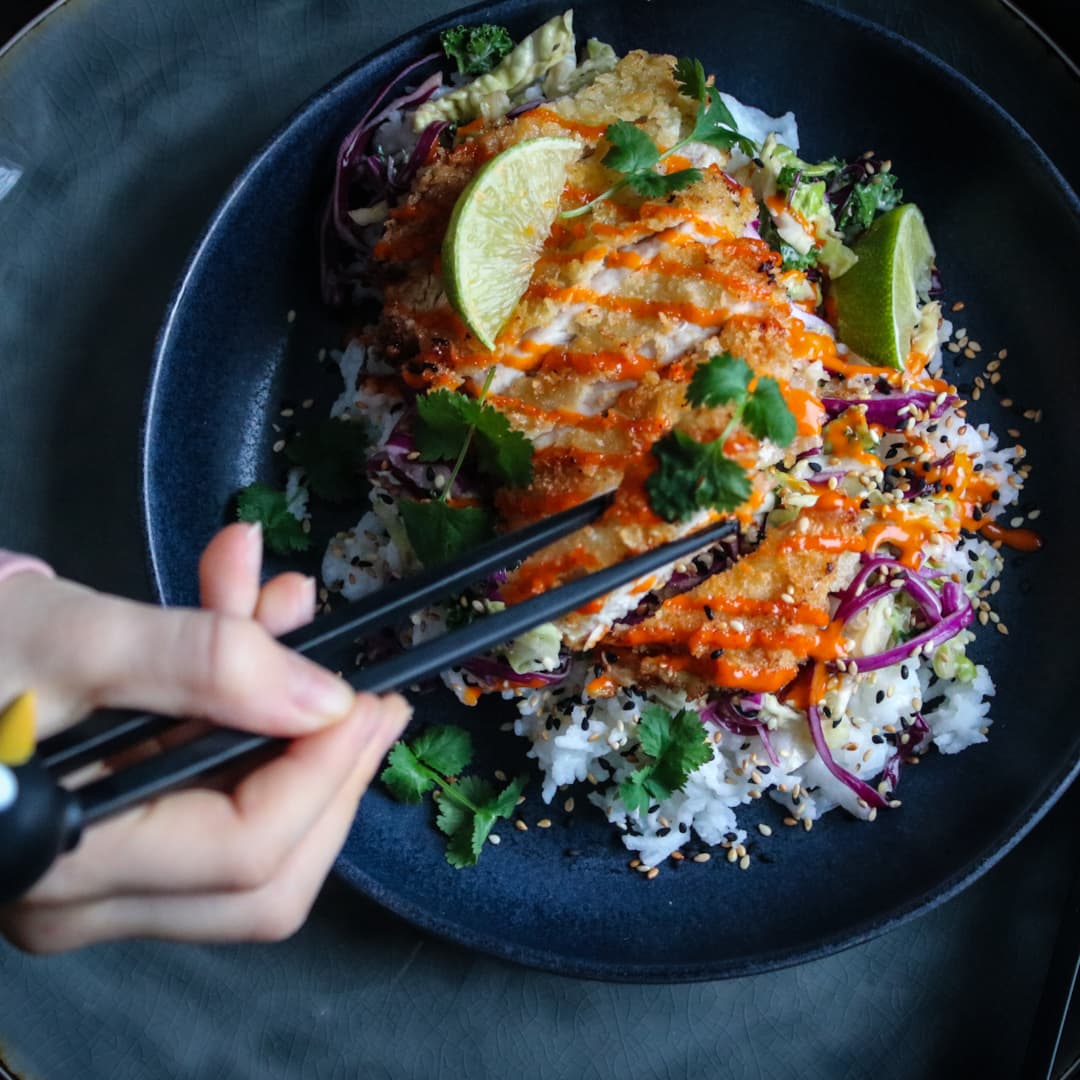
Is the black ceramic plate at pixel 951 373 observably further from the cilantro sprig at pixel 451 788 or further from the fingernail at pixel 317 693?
the fingernail at pixel 317 693

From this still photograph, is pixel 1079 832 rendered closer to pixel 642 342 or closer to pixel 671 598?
pixel 671 598

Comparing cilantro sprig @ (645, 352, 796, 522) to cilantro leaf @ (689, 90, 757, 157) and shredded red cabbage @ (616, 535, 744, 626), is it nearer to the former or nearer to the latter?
shredded red cabbage @ (616, 535, 744, 626)

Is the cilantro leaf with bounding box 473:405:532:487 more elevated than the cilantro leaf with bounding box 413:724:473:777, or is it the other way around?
the cilantro leaf with bounding box 473:405:532:487

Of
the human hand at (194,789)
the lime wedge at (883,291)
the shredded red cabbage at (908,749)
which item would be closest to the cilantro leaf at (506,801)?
the shredded red cabbage at (908,749)

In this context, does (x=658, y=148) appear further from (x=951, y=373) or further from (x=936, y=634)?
(x=936, y=634)

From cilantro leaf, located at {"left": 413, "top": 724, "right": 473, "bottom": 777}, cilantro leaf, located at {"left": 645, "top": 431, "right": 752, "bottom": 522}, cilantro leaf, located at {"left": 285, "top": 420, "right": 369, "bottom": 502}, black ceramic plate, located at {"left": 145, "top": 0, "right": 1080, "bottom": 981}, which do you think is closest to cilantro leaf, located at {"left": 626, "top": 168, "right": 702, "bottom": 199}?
cilantro leaf, located at {"left": 645, "top": 431, "right": 752, "bottom": 522}

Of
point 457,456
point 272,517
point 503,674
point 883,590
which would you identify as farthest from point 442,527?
point 883,590
